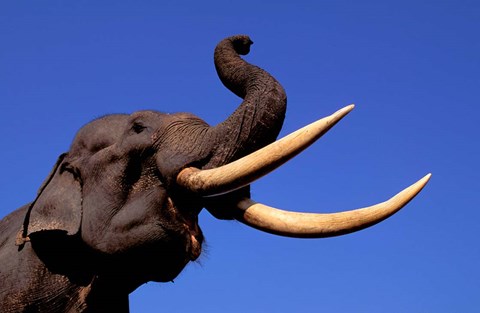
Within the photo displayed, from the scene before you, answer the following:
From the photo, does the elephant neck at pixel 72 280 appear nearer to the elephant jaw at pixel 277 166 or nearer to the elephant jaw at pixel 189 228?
the elephant jaw at pixel 189 228

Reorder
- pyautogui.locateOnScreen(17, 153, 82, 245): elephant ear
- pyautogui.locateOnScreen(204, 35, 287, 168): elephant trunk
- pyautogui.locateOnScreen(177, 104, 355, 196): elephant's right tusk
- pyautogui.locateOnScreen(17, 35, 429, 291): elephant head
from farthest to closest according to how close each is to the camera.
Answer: pyautogui.locateOnScreen(17, 153, 82, 245): elephant ear
pyautogui.locateOnScreen(204, 35, 287, 168): elephant trunk
pyautogui.locateOnScreen(17, 35, 429, 291): elephant head
pyautogui.locateOnScreen(177, 104, 355, 196): elephant's right tusk

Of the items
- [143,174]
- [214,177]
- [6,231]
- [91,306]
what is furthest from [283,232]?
[6,231]

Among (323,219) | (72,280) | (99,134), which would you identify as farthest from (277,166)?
(72,280)

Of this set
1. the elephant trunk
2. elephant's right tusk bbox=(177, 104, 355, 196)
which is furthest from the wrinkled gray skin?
elephant's right tusk bbox=(177, 104, 355, 196)

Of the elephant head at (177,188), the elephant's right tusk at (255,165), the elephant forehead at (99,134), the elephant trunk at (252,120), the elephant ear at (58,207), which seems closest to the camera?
the elephant's right tusk at (255,165)

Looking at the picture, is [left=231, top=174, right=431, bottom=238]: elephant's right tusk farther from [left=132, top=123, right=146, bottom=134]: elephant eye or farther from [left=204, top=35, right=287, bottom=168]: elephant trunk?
[left=132, top=123, right=146, bottom=134]: elephant eye

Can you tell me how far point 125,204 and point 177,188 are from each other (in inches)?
12.5

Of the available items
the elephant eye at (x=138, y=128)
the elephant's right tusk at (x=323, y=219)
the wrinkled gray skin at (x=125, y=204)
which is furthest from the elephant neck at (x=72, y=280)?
the elephant's right tusk at (x=323, y=219)

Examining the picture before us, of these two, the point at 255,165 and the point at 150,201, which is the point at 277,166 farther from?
the point at 150,201

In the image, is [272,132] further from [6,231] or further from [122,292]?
[6,231]

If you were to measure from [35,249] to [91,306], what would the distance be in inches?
17.4

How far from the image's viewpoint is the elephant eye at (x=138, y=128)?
466 centimetres

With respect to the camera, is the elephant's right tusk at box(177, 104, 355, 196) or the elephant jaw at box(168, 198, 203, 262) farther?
the elephant jaw at box(168, 198, 203, 262)

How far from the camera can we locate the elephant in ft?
13.5
